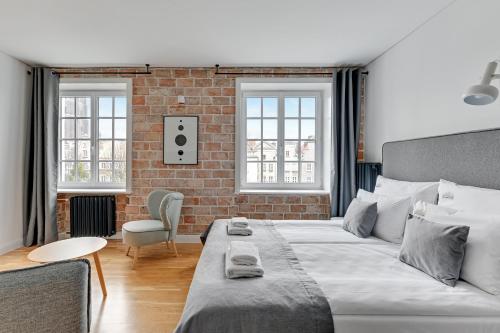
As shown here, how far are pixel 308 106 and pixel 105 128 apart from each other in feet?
10.1

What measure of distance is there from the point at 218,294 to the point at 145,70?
361 centimetres

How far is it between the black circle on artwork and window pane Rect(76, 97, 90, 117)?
1519 mm

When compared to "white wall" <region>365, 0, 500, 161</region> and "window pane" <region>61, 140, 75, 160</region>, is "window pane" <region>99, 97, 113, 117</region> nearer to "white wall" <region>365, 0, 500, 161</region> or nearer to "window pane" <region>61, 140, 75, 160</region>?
"window pane" <region>61, 140, 75, 160</region>

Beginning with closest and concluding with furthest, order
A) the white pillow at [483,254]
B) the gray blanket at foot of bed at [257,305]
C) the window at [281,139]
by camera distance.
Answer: the gray blanket at foot of bed at [257,305] → the white pillow at [483,254] → the window at [281,139]

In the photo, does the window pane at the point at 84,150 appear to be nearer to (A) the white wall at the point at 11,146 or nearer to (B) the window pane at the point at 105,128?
(B) the window pane at the point at 105,128

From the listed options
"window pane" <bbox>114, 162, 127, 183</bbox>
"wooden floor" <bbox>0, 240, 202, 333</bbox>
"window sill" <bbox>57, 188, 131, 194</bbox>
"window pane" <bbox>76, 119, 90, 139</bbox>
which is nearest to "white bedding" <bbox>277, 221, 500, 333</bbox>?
"wooden floor" <bbox>0, 240, 202, 333</bbox>

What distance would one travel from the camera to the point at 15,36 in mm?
3105

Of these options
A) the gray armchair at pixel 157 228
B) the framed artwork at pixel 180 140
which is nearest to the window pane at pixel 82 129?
the framed artwork at pixel 180 140

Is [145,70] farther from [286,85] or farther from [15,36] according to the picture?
[286,85]

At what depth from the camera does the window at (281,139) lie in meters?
4.36

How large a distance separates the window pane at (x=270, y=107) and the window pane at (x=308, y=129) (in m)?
0.45

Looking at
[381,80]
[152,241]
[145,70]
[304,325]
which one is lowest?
[152,241]

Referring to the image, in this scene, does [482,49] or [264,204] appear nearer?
[482,49]

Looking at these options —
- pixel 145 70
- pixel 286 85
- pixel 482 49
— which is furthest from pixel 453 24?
pixel 145 70
